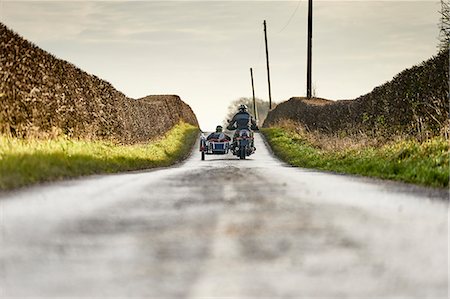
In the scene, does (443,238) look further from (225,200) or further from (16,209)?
Result: (16,209)

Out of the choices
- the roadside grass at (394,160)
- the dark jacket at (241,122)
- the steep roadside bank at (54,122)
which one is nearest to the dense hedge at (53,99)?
the steep roadside bank at (54,122)

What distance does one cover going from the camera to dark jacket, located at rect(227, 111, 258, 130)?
97.6ft

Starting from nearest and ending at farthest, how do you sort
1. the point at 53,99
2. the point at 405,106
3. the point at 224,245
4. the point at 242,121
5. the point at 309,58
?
the point at 224,245 < the point at 53,99 < the point at 405,106 < the point at 242,121 < the point at 309,58

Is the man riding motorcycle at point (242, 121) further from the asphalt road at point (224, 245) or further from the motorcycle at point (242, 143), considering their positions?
the asphalt road at point (224, 245)

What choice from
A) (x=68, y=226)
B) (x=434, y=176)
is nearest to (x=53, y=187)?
(x=68, y=226)

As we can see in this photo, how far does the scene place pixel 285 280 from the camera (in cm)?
519

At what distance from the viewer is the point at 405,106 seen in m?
25.7

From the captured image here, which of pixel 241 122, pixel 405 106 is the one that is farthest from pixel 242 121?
pixel 405 106

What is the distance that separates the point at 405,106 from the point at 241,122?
23.3 feet

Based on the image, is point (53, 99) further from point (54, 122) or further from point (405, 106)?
point (405, 106)

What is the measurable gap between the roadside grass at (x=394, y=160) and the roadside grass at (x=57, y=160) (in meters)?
6.18

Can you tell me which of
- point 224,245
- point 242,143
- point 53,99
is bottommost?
point 224,245

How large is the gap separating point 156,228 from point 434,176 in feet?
24.7

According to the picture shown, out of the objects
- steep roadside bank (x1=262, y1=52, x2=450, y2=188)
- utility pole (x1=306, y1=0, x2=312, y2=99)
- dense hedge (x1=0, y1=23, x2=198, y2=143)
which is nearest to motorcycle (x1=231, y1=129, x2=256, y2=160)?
steep roadside bank (x1=262, y1=52, x2=450, y2=188)
